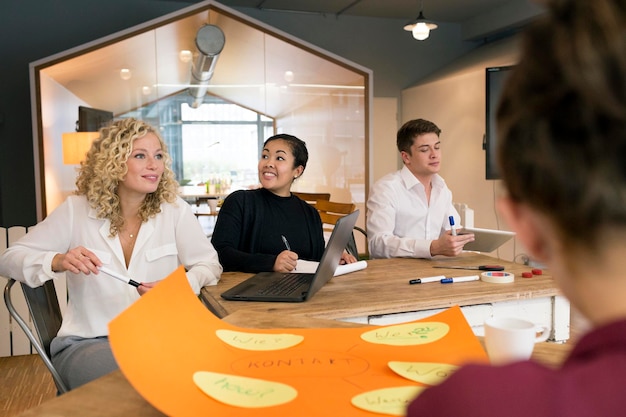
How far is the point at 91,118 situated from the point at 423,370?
5.00 metres

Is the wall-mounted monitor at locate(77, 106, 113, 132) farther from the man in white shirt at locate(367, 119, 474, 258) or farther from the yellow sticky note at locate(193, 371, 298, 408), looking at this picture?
the yellow sticky note at locate(193, 371, 298, 408)

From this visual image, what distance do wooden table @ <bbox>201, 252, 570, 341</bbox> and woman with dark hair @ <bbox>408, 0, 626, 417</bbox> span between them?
44.8 inches

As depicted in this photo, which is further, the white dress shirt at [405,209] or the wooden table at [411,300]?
the white dress shirt at [405,209]

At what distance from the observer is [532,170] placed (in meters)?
0.39

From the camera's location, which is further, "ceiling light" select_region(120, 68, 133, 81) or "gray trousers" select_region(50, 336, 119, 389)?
"ceiling light" select_region(120, 68, 133, 81)

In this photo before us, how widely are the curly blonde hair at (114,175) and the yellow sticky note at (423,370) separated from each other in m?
1.42

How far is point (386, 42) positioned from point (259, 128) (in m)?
3.00

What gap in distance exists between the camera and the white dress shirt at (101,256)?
6.12 ft

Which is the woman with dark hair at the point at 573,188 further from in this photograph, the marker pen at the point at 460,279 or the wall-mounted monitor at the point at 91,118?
the wall-mounted monitor at the point at 91,118

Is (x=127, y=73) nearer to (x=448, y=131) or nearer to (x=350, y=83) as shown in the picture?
(x=350, y=83)

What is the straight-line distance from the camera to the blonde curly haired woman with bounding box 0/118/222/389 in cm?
185

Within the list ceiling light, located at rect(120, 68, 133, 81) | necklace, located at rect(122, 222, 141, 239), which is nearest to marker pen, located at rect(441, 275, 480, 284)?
necklace, located at rect(122, 222, 141, 239)

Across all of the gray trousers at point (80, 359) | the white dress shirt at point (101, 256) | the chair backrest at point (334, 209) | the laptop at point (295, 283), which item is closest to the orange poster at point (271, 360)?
the laptop at point (295, 283)

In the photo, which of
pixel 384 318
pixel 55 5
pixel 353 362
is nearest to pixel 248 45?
pixel 55 5
